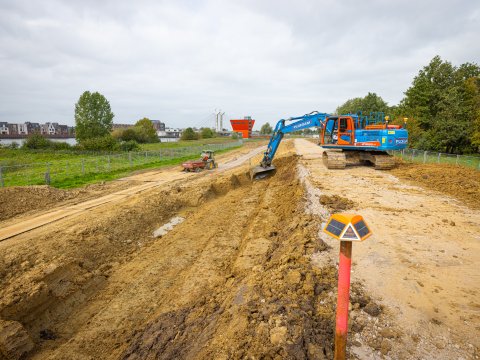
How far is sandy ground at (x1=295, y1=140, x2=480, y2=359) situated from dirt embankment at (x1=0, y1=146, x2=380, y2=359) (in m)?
0.68

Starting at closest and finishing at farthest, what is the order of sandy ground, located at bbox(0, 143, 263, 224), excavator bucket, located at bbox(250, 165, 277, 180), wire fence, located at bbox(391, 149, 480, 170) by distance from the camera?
sandy ground, located at bbox(0, 143, 263, 224) → excavator bucket, located at bbox(250, 165, 277, 180) → wire fence, located at bbox(391, 149, 480, 170)

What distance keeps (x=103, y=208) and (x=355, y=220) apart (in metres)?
11.4

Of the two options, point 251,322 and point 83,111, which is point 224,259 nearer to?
point 251,322

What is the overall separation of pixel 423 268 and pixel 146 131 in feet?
260

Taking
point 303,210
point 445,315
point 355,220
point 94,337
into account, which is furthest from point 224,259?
point 355,220

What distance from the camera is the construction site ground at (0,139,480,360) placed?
3.87m

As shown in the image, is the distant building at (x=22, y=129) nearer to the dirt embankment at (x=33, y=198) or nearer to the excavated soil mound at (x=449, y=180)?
the dirt embankment at (x=33, y=198)

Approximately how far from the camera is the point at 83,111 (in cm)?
6494

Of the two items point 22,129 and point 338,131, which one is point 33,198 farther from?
point 22,129

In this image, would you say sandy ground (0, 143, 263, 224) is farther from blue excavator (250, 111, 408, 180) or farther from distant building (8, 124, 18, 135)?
distant building (8, 124, 18, 135)

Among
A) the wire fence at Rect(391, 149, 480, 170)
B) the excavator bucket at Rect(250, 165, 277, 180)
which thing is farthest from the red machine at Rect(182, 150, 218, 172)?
the wire fence at Rect(391, 149, 480, 170)

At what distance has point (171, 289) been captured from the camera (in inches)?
264

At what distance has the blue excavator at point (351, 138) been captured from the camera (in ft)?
50.2

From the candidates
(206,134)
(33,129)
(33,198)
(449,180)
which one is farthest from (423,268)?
(33,129)
